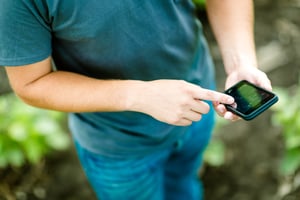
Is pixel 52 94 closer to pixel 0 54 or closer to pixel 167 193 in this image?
pixel 0 54

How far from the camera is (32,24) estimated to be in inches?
41.4

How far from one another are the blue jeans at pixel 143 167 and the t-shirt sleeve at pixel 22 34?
48 cm

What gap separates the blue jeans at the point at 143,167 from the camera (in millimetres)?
1478

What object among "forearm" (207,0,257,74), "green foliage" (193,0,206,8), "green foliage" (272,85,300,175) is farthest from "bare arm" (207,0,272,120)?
"green foliage" (193,0,206,8)

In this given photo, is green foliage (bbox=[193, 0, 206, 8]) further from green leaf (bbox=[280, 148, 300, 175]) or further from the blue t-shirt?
the blue t-shirt

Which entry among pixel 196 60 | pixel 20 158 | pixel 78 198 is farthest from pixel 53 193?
pixel 196 60

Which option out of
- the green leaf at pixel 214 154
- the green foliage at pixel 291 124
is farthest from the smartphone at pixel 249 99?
the green leaf at pixel 214 154

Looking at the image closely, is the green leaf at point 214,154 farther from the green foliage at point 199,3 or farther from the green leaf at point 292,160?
the green foliage at point 199,3

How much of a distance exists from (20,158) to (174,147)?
933mm

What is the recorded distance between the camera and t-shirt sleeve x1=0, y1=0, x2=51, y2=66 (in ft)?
3.31

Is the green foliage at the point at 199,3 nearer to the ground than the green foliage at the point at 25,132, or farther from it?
farther from it

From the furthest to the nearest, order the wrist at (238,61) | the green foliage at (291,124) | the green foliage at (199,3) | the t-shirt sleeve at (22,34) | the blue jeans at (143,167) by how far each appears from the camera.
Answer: the green foliage at (199,3) → the green foliage at (291,124) → the blue jeans at (143,167) → the wrist at (238,61) → the t-shirt sleeve at (22,34)

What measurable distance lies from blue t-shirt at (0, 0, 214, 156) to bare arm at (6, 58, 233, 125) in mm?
58

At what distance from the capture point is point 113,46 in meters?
1.17
